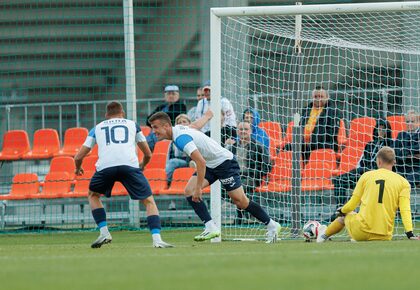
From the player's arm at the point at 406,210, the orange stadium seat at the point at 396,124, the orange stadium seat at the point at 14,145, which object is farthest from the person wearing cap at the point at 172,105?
the player's arm at the point at 406,210

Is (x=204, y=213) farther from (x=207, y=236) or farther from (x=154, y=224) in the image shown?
(x=154, y=224)

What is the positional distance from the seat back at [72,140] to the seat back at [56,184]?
4.40ft

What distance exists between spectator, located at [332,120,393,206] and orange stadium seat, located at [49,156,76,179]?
4.94 meters

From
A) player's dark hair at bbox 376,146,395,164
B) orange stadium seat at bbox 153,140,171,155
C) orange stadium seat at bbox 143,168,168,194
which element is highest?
player's dark hair at bbox 376,146,395,164

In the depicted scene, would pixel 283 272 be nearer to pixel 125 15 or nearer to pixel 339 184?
pixel 339 184

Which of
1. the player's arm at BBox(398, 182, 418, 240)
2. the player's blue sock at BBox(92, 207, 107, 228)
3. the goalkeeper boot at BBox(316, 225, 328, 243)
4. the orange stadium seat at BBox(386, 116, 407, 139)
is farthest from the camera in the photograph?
the orange stadium seat at BBox(386, 116, 407, 139)

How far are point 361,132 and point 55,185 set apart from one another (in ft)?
17.3

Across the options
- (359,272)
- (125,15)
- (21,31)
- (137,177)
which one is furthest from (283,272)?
(21,31)

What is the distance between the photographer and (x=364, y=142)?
54.4 ft

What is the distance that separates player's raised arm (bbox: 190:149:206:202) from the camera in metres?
12.3

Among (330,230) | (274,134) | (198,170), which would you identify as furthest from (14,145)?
(330,230)

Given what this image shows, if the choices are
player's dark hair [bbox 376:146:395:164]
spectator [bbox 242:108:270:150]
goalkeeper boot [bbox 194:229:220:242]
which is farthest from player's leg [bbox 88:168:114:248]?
spectator [bbox 242:108:270:150]

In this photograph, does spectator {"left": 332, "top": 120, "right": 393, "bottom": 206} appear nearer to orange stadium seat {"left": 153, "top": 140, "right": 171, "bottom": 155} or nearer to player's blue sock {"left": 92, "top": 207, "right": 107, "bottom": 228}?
orange stadium seat {"left": 153, "top": 140, "right": 171, "bottom": 155}

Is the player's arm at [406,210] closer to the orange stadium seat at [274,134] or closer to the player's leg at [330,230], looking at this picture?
the player's leg at [330,230]
